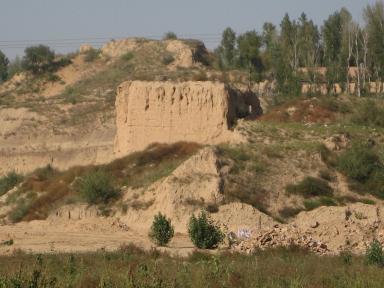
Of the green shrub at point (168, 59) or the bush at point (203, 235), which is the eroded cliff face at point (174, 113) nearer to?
the bush at point (203, 235)

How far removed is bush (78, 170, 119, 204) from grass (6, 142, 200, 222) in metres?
0.18

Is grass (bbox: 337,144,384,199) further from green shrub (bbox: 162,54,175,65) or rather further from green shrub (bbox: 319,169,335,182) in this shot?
green shrub (bbox: 162,54,175,65)

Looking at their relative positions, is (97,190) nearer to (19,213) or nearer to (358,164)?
(19,213)

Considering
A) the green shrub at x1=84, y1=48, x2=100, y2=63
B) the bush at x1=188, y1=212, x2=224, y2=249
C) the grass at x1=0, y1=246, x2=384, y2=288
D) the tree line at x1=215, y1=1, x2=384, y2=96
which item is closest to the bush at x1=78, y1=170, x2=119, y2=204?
the bush at x1=188, y1=212, x2=224, y2=249

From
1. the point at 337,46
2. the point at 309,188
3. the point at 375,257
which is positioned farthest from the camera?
the point at 337,46

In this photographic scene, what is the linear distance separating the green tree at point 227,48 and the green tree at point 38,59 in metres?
15.0

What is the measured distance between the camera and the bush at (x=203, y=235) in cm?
2395

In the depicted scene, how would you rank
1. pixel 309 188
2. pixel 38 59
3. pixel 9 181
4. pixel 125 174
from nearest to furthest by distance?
pixel 309 188 < pixel 125 174 < pixel 9 181 < pixel 38 59

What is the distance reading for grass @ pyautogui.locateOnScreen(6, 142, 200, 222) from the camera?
32.9 metres

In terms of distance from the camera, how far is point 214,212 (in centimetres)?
2872

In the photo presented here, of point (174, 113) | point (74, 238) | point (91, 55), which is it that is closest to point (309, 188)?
point (174, 113)

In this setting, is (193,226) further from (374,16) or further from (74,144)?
(374,16)

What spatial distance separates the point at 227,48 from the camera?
72.5 metres

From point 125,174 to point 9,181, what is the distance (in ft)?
51.9
